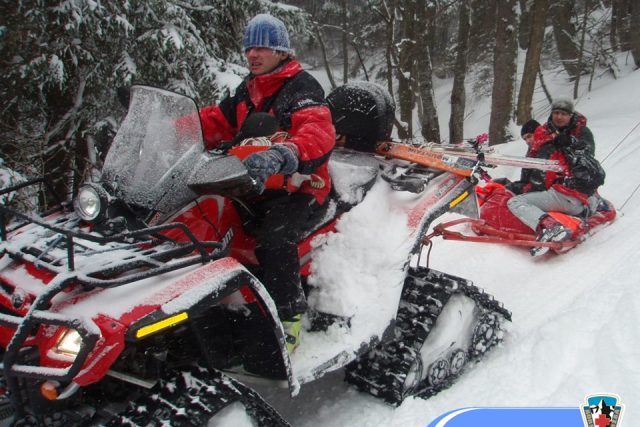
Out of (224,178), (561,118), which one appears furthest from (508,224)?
(224,178)

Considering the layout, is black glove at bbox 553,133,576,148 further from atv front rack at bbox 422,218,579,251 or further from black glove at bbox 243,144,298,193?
black glove at bbox 243,144,298,193

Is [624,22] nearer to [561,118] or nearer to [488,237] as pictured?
[561,118]

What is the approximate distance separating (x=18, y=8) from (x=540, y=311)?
21.6 feet

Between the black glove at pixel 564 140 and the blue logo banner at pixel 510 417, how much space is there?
4.07 m

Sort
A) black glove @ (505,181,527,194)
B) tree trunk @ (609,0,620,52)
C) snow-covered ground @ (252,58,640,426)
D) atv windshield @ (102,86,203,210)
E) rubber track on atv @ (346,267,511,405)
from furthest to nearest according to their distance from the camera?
tree trunk @ (609,0,620,52) → black glove @ (505,181,527,194) → rubber track on atv @ (346,267,511,405) → snow-covered ground @ (252,58,640,426) → atv windshield @ (102,86,203,210)

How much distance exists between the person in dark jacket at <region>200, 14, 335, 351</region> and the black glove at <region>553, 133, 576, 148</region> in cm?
380

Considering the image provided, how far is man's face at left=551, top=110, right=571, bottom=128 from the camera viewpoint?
637 cm

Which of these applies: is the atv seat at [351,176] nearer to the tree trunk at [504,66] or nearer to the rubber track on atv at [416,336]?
the rubber track on atv at [416,336]

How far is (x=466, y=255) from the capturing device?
6281 mm

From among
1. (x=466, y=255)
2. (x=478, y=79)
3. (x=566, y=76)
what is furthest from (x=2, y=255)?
(x=478, y=79)

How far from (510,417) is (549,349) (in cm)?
79

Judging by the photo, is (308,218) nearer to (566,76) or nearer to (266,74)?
(266,74)

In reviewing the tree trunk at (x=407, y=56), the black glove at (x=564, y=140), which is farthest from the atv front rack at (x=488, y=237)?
the tree trunk at (x=407, y=56)

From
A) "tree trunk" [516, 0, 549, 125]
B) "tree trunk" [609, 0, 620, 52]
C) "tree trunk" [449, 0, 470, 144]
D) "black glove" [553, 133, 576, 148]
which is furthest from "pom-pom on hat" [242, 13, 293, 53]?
"tree trunk" [609, 0, 620, 52]
